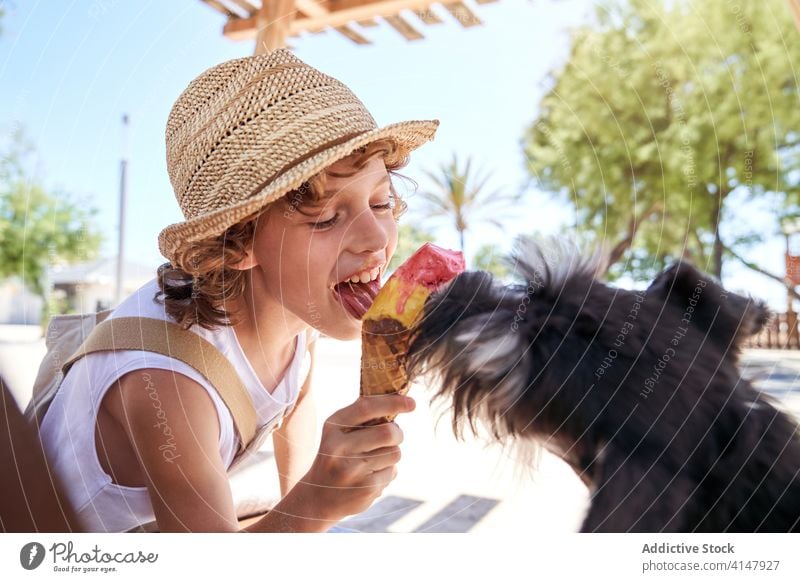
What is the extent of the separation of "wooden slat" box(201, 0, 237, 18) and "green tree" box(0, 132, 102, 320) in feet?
1.60

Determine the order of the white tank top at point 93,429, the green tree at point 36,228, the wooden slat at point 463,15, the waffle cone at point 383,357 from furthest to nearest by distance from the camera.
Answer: the wooden slat at point 463,15, the green tree at point 36,228, the white tank top at point 93,429, the waffle cone at point 383,357

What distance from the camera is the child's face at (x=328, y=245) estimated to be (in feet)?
2.65

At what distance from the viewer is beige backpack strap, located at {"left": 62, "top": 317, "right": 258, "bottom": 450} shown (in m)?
0.80

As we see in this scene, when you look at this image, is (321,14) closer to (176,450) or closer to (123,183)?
(123,183)

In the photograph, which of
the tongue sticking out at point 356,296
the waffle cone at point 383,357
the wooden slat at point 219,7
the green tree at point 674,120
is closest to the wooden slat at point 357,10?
the wooden slat at point 219,7

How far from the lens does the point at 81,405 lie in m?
0.86

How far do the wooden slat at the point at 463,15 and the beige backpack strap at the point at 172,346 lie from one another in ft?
2.41

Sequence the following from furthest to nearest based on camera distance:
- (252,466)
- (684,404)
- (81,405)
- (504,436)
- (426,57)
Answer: (252,466) < (426,57) < (81,405) < (504,436) < (684,404)

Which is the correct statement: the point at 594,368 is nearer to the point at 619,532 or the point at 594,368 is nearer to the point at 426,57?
the point at 619,532

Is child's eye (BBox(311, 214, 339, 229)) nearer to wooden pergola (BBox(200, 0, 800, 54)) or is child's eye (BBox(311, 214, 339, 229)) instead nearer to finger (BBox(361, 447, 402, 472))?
finger (BBox(361, 447, 402, 472))

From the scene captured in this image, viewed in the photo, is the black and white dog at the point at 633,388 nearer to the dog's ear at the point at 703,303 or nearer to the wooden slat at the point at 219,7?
the dog's ear at the point at 703,303

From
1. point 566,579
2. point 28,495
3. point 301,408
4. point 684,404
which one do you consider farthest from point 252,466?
point 684,404

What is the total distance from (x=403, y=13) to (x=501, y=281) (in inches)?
29.6

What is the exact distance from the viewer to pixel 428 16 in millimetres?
1173
